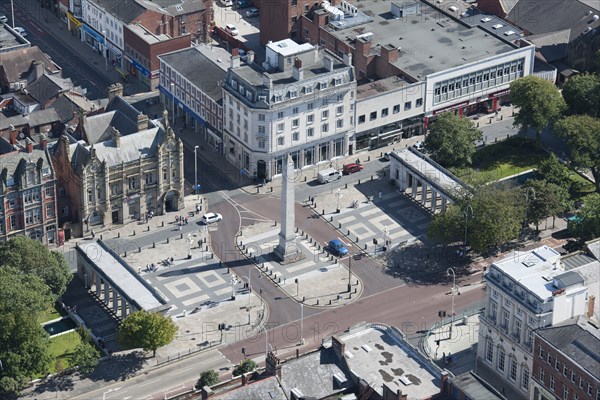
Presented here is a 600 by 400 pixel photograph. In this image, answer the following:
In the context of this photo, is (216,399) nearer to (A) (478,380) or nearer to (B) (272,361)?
(B) (272,361)

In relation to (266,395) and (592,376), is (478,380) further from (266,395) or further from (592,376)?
(266,395)

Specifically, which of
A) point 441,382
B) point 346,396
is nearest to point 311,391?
point 346,396

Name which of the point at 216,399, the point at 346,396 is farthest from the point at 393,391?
the point at 216,399

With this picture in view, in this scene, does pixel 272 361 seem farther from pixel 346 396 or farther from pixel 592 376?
pixel 592 376

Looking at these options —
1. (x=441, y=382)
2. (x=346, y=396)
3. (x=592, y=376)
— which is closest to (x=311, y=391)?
(x=346, y=396)

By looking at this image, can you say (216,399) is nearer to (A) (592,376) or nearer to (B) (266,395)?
(B) (266,395)

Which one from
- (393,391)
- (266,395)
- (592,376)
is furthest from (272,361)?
(592,376)
